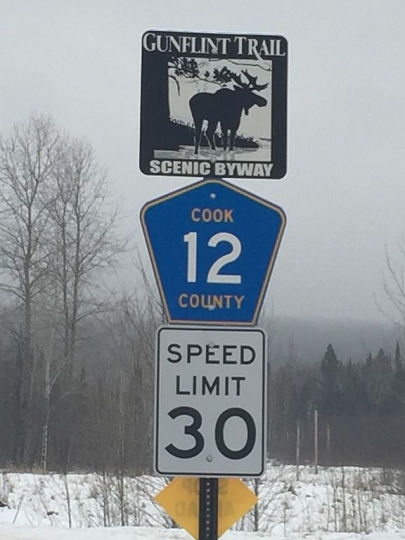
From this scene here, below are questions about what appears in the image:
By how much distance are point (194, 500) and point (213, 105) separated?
1608mm

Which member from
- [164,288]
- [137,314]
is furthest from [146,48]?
[137,314]

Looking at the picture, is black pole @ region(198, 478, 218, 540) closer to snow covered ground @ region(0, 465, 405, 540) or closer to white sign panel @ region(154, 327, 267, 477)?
white sign panel @ region(154, 327, 267, 477)

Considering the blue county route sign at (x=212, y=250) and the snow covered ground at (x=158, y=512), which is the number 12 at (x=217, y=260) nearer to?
the blue county route sign at (x=212, y=250)

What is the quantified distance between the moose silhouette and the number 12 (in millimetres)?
433

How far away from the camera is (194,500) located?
11.8 feet

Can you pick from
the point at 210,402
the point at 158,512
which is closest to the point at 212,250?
the point at 210,402

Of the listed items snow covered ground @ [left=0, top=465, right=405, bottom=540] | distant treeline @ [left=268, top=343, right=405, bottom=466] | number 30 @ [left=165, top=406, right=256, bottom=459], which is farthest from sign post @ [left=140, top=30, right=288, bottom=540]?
distant treeline @ [left=268, top=343, right=405, bottom=466]

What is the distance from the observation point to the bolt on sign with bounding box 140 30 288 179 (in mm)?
3932

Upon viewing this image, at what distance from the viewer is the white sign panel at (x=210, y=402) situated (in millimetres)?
3512

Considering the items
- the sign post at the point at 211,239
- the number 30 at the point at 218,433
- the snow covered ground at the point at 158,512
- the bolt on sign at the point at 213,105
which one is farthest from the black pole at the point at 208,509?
the snow covered ground at the point at 158,512

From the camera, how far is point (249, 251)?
374 centimetres

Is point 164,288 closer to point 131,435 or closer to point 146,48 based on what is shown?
point 146,48

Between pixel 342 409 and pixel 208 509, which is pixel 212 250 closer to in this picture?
pixel 208 509

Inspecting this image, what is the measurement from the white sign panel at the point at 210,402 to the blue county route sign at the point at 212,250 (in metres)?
0.12
